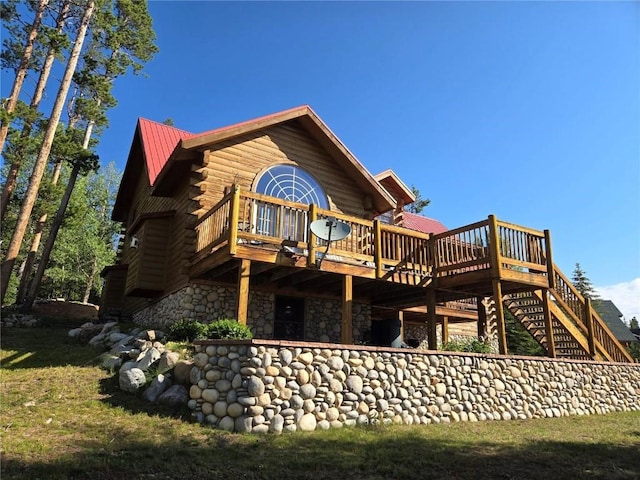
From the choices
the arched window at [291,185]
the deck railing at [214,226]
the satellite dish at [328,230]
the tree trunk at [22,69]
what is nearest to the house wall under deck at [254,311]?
the deck railing at [214,226]

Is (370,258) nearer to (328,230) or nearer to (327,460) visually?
(328,230)

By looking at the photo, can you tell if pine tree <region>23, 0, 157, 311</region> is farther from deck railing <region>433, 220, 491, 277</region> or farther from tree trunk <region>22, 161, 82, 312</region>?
deck railing <region>433, 220, 491, 277</region>

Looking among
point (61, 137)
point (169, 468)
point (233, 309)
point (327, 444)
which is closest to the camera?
point (169, 468)

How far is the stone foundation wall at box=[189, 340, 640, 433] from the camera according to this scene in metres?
7.32

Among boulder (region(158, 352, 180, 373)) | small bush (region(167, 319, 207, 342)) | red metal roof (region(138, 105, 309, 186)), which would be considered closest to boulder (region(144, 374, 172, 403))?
boulder (region(158, 352, 180, 373))

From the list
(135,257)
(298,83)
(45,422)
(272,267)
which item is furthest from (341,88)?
(45,422)

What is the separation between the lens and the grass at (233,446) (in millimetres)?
5273

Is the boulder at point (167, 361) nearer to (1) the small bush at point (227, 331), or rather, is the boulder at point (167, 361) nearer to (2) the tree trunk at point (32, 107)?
(1) the small bush at point (227, 331)

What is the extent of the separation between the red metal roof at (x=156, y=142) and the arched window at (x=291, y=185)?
3848 millimetres

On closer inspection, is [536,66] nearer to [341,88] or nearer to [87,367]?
[341,88]

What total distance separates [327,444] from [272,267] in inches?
186

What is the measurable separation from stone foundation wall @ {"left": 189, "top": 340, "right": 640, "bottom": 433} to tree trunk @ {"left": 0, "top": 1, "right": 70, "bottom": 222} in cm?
1143

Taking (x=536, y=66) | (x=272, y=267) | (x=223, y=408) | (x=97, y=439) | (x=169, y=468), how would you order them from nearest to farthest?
(x=169, y=468) < (x=97, y=439) < (x=223, y=408) < (x=272, y=267) < (x=536, y=66)

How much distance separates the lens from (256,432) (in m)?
6.99
